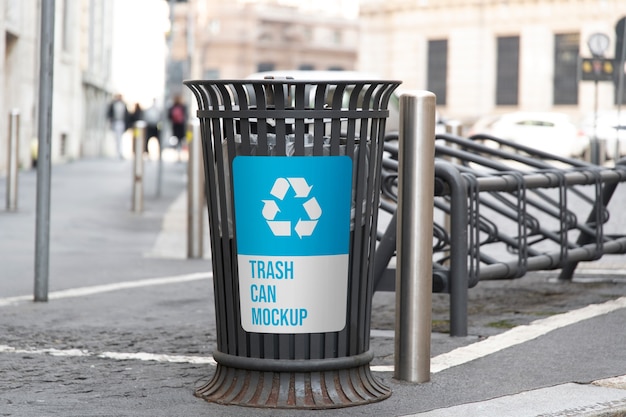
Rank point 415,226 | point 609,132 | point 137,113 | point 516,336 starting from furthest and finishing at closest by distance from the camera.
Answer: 1. point 609,132
2. point 137,113
3. point 516,336
4. point 415,226

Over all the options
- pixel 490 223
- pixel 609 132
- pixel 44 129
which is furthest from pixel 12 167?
pixel 609 132

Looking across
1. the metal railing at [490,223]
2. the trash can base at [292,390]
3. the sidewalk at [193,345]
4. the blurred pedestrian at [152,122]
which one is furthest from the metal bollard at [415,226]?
the blurred pedestrian at [152,122]

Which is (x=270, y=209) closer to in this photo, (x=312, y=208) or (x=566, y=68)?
(x=312, y=208)

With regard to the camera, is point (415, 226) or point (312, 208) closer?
point (312, 208)

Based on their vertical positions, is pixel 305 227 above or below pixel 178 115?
below

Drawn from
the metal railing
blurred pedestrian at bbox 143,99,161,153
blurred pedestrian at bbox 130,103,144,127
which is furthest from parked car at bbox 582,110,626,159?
the metal railing

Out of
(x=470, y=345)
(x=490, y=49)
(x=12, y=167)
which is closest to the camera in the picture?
(x=470, y=345)

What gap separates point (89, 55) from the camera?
3181 centimetres

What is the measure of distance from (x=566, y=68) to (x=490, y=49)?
12.9ft

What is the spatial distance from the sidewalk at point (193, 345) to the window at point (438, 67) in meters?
48.0

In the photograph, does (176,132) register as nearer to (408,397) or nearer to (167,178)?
(167,178)

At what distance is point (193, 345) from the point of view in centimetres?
608

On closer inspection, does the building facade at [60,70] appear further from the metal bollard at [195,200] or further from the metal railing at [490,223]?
the metal railing at [490,223]

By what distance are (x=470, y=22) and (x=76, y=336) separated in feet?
169
